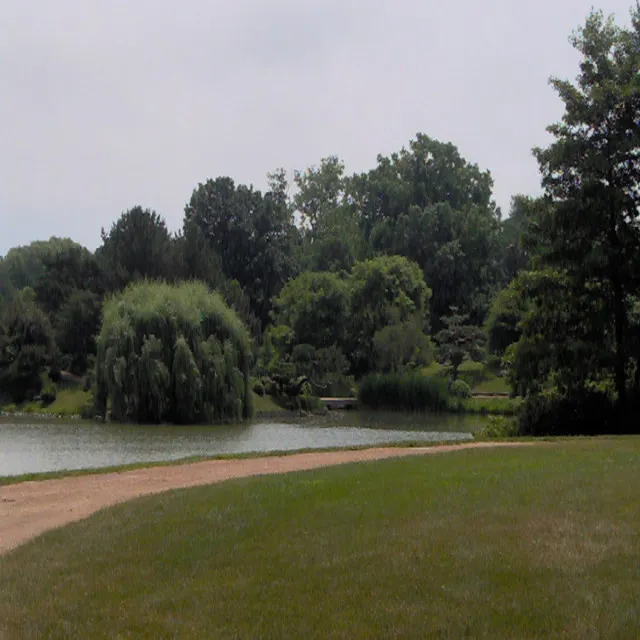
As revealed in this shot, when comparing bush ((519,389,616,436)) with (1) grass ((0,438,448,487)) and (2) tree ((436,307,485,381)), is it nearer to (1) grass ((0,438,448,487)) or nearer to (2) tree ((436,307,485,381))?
(1) grass ((0,438,448,487))

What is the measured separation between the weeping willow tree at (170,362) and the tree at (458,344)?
1014 inches

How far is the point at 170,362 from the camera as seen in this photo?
40.9m

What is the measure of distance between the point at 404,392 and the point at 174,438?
79.7 ft

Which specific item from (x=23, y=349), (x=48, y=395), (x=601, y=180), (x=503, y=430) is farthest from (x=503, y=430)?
(x=23, y=349)

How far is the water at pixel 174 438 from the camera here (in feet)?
84.1

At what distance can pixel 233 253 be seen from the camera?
3602 inches

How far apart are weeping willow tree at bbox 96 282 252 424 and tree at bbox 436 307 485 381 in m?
25.8

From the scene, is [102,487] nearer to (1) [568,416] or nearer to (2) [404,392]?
(1) [568,416]

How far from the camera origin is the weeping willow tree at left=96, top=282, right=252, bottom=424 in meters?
40.1

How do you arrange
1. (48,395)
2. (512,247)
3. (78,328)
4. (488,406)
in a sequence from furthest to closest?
(512,247) < (78,328) < (48,395) < (488,406)

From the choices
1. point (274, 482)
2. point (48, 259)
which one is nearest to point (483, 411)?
point (48, 259)

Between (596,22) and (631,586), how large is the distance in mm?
23850

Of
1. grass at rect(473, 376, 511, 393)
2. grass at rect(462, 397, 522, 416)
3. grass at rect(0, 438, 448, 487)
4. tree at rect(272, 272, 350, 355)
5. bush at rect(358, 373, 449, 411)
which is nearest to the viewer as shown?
grass at rect(0, 438, 448, 487)

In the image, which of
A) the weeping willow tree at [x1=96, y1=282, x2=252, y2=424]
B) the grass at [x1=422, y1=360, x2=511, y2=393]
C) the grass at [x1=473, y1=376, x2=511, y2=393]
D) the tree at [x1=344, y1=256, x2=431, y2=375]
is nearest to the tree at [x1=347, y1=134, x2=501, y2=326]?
the tree at [x1=344, y1=256, x2=431, y2=375]
